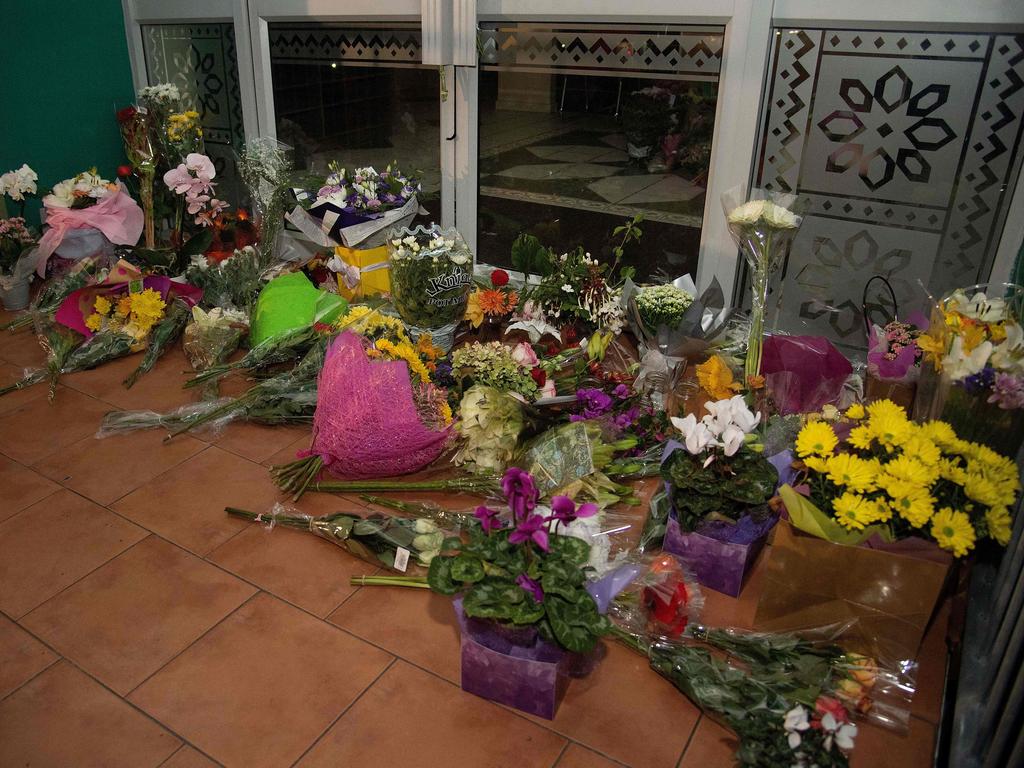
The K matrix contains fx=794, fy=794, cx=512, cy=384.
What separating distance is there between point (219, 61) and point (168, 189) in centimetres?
77

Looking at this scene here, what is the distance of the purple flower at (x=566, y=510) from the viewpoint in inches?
58.5

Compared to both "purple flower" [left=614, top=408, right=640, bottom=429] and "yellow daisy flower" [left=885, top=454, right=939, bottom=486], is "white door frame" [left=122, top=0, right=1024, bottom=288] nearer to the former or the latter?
"purple flower" [left=614, top=408, right=640, bottom=429]

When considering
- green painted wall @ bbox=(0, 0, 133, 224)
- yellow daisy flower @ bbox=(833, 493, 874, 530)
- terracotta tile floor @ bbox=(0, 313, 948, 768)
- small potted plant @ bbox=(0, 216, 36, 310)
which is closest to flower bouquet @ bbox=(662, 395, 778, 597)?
terracotta tile floor @ bbox=(0, 313, 948, 768)

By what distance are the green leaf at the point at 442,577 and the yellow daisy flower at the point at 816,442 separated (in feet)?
2.65

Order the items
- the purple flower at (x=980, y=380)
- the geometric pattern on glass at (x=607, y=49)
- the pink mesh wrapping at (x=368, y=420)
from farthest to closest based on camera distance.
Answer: the geometric pattern on glass at (x=607, y=49) < the pink mesh wrapping at (x=368, y=420) < the purple flower at (x=980, y=380)

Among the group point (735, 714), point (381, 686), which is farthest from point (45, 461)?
point (735, 714)

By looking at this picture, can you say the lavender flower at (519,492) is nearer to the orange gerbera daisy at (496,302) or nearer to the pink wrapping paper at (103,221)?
the orange gerbera daisy at (496,302)

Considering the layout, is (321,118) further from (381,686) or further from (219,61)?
(381,686)

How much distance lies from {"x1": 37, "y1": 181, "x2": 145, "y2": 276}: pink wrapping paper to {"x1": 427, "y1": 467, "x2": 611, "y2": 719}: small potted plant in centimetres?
282

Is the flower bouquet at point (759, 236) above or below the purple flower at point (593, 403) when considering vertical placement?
above

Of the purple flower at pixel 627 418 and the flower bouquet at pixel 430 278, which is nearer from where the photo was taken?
the purple flower at pixel 627 418

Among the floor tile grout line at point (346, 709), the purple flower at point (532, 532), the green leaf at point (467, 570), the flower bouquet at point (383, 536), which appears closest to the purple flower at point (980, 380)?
the purple flower at point (532, 532)

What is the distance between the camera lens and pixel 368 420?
2.19 metres

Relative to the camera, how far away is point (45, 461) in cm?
249
